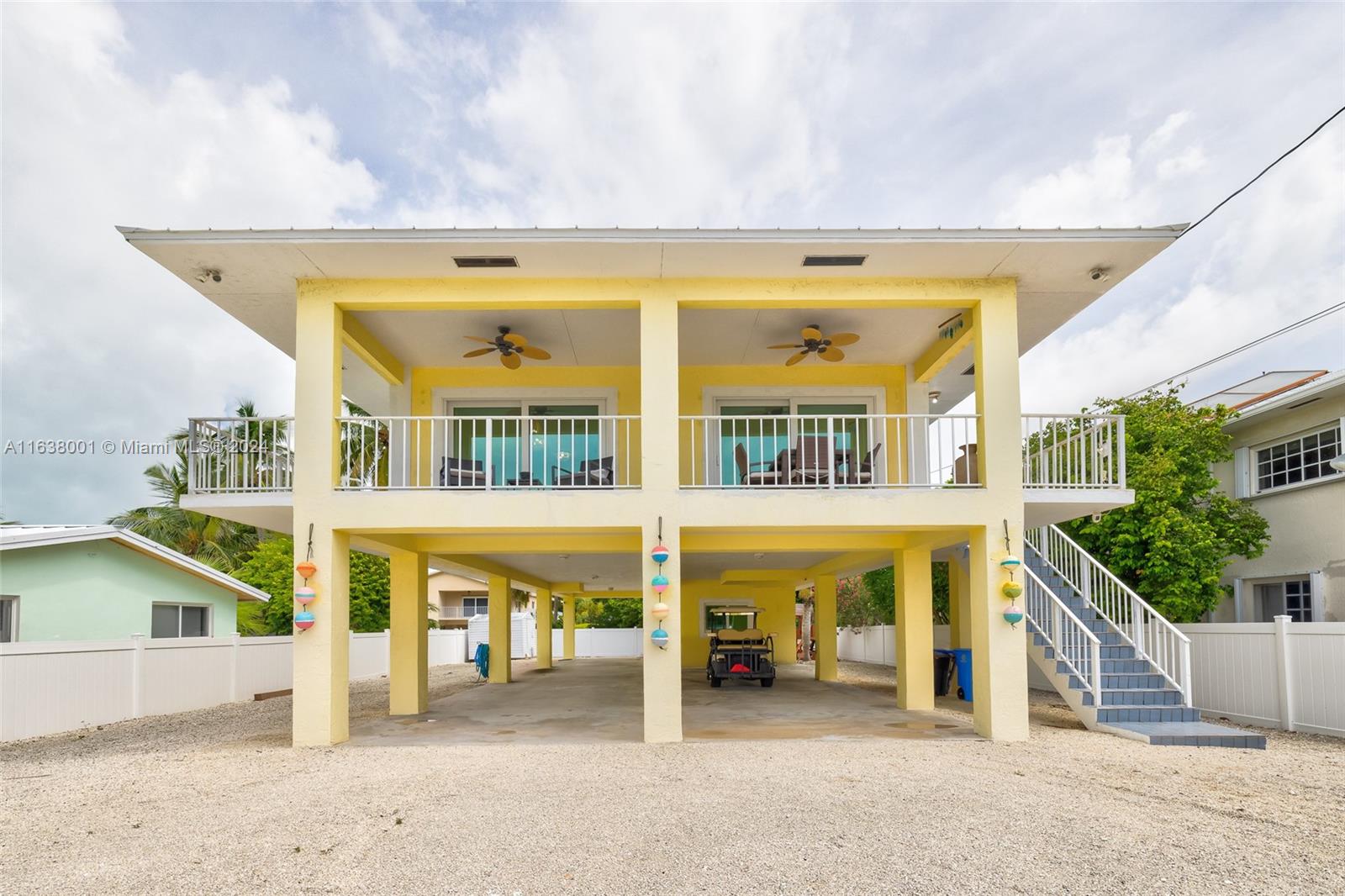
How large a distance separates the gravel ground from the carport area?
2.95 feet

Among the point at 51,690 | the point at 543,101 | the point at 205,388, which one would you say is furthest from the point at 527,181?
the point at 205,388

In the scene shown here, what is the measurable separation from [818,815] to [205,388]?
3480 centimetres

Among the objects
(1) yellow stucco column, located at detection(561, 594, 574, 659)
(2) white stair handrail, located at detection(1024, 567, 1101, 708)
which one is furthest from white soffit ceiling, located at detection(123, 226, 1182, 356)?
(1) yellow stucco column, located at detection(561, 594, 574, 659)

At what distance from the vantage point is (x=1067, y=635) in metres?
12.8

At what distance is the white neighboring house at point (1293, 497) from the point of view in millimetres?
15102

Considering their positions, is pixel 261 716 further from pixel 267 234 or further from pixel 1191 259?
pixel 1191 259

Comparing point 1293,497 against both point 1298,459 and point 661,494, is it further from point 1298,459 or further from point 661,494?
point 661,494

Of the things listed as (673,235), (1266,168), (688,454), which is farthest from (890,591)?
(673,235)

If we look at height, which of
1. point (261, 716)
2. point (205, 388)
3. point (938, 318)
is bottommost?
point (261, 716)

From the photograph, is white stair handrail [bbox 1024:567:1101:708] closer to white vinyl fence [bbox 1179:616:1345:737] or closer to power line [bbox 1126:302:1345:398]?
white vinyl fence [bbox 1179:616:1345:737]

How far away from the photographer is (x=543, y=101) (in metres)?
17.9

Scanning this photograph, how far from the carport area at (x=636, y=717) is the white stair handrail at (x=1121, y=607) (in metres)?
2.60

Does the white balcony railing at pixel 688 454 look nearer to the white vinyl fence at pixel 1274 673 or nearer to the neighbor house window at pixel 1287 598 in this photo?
the white vinyl fence at pixel 1274 673

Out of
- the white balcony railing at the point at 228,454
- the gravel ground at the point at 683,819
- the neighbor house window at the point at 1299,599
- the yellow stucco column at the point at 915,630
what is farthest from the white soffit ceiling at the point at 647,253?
the neighbor house window at the point at 1299,599
